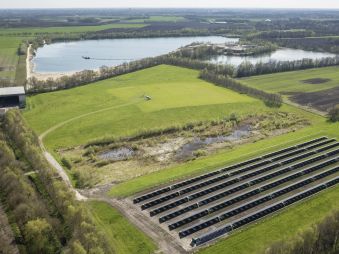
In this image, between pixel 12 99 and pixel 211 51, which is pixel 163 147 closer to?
pixel 12 99

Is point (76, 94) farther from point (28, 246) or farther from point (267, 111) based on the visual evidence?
point (28, 246)

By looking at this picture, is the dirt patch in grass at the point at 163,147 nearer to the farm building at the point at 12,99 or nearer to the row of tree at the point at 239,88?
the row of tree at the point at 239,88

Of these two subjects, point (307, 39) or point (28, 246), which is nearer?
point (28, 246)

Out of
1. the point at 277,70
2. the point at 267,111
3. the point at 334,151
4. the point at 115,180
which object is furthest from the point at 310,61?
the point at 115,180

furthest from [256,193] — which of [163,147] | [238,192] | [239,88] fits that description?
[239,88]

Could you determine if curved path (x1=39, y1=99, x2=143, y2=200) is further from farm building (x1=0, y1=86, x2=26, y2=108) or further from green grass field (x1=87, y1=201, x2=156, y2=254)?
farm building (x1=0, y1=86, x2=26, y2=108)

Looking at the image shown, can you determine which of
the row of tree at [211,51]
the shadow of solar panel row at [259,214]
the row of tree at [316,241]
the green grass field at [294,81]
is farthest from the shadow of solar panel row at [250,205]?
the row of tree at [211,51]
